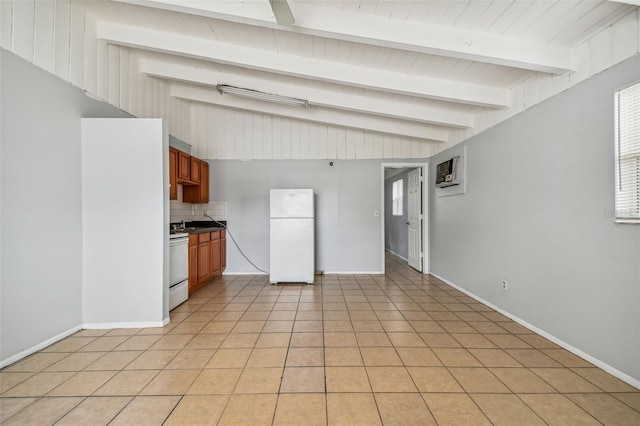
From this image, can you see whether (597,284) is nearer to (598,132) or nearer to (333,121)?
(598,132)

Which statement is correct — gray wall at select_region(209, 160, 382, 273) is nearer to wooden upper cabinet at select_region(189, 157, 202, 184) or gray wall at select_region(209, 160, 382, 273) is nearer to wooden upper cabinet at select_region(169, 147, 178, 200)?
wooden upper cabinet at select_region(189, 157, 202, 184)

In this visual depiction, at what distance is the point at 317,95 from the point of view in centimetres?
353

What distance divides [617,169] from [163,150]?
12.3ft

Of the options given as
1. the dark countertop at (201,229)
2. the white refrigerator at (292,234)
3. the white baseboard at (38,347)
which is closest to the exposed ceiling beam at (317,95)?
the white refrigerator at (292,234)

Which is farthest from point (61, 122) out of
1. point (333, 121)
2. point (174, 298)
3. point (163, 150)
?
point (333, 121)

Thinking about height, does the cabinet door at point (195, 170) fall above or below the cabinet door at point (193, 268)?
above

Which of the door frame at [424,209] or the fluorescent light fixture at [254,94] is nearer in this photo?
the fluorescent light fixture at [254,94]

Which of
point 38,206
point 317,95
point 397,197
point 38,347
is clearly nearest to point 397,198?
point 397,197

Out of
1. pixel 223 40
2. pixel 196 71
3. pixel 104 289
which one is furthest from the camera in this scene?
pixel 196 71

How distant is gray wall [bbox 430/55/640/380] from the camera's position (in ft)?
5.89

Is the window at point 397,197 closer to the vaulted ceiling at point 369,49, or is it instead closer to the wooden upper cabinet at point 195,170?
the vaulted ceiling at point 369,49

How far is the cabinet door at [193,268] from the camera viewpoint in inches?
141

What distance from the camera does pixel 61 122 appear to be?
2.32m

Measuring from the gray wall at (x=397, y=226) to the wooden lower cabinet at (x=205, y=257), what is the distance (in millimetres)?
3973
